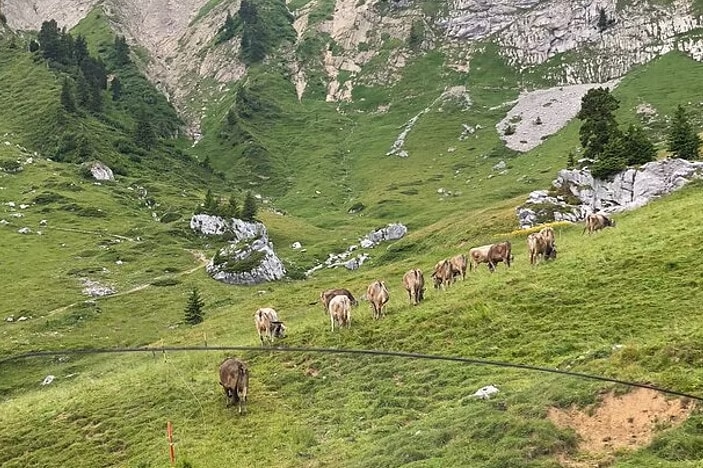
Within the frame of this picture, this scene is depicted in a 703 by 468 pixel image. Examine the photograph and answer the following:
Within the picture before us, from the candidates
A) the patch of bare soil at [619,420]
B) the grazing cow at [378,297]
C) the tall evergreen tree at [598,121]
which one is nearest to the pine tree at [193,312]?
the grazing cow at [378,297]

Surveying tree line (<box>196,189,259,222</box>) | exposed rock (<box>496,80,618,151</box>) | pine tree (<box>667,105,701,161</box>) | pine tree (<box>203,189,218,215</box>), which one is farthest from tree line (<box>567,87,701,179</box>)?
exposed rock (<box>496,80,618,151</box>)

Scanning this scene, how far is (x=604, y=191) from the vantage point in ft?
201

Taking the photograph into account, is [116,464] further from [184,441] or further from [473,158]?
[473,158]

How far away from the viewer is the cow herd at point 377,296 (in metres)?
24.1

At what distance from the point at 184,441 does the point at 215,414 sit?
2.21 m

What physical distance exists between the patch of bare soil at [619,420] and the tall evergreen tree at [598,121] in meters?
58.3

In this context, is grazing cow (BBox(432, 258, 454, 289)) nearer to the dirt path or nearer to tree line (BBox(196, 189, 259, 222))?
the dirt path

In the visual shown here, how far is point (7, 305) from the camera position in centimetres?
7488

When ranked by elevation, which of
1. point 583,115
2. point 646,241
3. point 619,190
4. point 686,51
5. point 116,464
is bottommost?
point 116,464

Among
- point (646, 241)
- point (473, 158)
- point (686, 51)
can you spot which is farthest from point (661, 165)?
point (686, 51)

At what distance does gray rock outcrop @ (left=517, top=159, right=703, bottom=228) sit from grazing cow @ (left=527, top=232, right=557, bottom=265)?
21.4 metres

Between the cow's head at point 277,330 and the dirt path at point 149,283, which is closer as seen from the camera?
the cow's head at point 277,330

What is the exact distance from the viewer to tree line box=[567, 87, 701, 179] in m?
56.7

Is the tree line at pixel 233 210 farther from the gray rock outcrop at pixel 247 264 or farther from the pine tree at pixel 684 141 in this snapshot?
the pine tree at pixel 684 141
